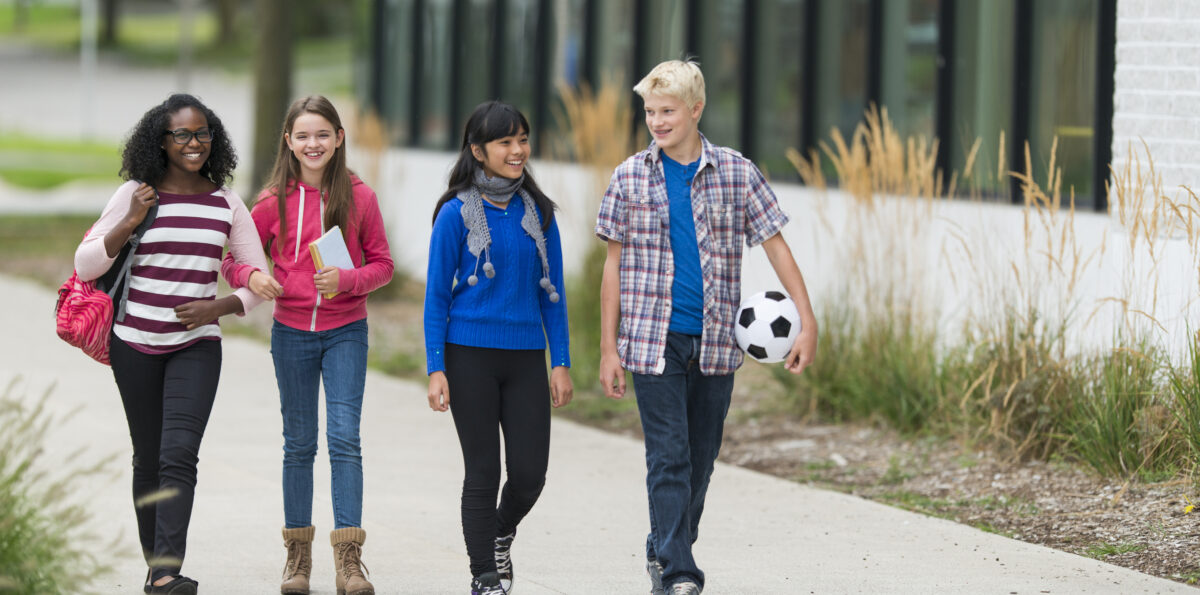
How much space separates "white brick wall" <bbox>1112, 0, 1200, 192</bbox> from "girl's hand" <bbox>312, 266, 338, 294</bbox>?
3.94 m

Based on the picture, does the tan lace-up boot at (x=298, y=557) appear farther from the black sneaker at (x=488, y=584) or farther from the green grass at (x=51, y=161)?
the green grass at (x=51, y=161)

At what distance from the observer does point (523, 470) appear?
201 inches

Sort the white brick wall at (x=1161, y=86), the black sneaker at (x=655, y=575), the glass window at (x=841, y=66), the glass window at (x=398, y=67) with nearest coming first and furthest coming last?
the black sneaker at (x=655, y=575) < the white brick wall at (x=1161, y=86) < the glass window at (x=841, y=66) < the glass window at (x=398, y=67)

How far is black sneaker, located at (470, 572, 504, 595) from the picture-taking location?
199 inches

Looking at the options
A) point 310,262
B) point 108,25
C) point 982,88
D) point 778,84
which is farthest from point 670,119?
point 108,25

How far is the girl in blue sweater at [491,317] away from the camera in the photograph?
5039 millimetres

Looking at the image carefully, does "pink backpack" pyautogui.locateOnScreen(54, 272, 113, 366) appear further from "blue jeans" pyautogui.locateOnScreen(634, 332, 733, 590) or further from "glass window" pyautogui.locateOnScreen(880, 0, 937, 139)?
"glass window" pyautogui.locateOnScreen(880, 0, 937, 139)

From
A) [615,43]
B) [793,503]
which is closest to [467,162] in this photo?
[793,503]

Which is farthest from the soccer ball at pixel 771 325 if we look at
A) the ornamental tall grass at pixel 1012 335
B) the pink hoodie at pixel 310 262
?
the ornamental tall grass at pixel 1012 335

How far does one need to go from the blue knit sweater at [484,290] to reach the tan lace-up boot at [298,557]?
767mm

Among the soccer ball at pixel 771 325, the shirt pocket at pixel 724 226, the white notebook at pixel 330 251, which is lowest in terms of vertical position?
the soccer ball at pixel 771 325

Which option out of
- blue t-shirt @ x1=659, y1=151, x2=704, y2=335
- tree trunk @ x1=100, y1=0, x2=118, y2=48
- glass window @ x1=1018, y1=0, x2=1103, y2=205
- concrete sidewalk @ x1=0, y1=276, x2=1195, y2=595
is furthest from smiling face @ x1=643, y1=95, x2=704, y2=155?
tree trunk @ x1=100, y1=0, x2=118, y2=48

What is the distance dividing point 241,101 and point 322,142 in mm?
43129

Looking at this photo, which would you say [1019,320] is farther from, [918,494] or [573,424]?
[573,424]
